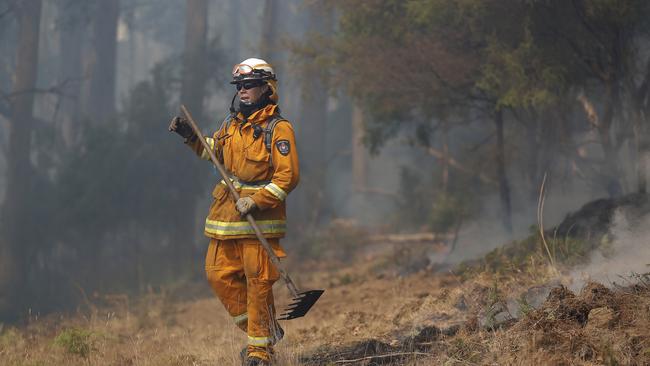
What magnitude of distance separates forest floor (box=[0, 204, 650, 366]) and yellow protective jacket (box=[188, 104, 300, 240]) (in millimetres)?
886

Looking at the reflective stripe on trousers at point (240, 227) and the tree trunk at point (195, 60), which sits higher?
the tree trunk at point (195, 60)

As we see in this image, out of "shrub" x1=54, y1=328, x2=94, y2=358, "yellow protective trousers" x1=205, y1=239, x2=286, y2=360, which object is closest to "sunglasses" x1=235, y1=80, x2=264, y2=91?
"yellow protective trousers" x1=205, y1=239, x2=286, y2=360

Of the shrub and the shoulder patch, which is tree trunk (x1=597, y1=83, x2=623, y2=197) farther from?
the shrub

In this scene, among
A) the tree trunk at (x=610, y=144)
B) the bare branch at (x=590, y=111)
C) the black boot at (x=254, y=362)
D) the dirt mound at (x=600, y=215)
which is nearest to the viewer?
the black boot at (x=254, y=362)

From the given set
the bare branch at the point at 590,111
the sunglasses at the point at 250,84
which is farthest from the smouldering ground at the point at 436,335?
the bare branch at the point at 590,111

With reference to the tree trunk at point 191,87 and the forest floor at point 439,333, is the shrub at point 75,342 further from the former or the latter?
the tree trunk at point 191,87

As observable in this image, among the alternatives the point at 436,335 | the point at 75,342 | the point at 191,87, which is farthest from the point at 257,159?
the point at 191,87

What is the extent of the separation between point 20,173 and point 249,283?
15.9m

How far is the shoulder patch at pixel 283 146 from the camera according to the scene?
5664 mm

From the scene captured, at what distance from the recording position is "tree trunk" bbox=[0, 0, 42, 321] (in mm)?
18609

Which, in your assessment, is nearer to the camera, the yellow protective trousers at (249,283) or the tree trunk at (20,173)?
the yellow protective trousers at (249,283)

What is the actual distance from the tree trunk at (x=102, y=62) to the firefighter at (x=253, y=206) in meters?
22.4

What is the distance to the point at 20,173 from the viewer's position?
20094 millimetres

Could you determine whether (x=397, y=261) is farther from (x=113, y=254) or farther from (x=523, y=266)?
(x=113, y=254)
